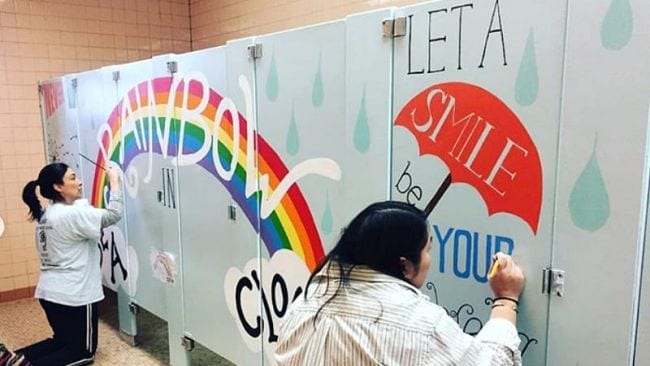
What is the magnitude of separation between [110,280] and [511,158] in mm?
3109

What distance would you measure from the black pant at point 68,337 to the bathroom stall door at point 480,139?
2.40 metres

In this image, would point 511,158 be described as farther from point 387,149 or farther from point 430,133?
point 387,149

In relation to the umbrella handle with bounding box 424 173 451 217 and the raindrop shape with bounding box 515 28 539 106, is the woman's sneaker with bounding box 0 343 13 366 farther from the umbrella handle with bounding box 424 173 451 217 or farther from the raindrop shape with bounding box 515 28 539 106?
the raindrop shape with bounding box 515 28 539 106

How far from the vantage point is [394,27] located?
156 centimetres

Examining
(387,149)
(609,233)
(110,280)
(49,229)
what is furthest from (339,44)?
(110,280)

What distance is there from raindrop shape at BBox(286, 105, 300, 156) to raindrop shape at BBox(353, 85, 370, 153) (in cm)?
35

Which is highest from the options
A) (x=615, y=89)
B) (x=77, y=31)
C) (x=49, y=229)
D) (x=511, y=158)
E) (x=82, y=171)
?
(x=77, y=31)

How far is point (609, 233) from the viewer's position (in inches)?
46.3

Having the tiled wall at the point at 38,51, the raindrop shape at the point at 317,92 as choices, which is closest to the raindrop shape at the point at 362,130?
the raindrop shape at the point at 317,92

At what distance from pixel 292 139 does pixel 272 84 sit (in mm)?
258

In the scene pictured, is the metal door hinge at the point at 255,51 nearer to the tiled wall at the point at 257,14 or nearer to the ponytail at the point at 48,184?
the tiled wall at the point at 257,14

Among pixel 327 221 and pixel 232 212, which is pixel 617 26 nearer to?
pixel 327 221

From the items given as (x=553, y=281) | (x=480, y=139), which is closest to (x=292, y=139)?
(x=480, y=139)

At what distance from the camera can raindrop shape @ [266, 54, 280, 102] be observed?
6.84 ft
